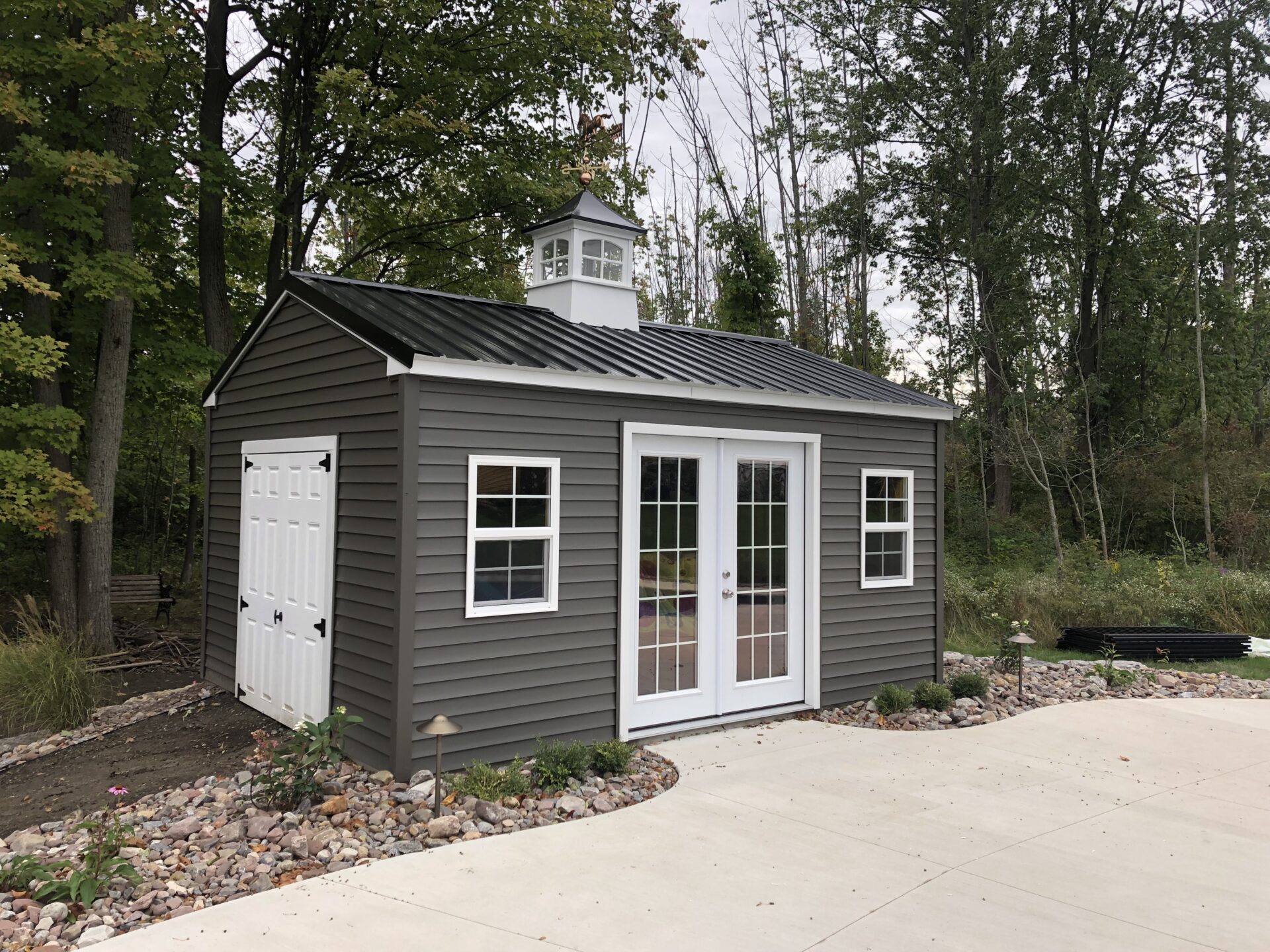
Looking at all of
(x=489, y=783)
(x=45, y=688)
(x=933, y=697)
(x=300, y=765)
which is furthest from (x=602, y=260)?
(x=45, y=688)

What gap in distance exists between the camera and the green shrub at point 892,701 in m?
6.96

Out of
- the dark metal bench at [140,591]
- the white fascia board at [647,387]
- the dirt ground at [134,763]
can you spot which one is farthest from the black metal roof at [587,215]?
the dark metal bench at [140,591]

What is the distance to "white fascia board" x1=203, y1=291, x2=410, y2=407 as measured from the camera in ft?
16.7

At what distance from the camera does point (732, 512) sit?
21.4 ft

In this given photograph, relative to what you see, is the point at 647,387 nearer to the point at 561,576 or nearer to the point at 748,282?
the point at 561,576

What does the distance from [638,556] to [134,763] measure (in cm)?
355

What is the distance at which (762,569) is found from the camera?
6734 mm

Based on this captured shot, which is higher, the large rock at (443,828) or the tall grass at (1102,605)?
the tall grass at (1102,605)

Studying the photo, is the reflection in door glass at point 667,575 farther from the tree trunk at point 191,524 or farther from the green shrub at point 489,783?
the tree trunk at point 191,524

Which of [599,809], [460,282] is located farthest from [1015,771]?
[460,282]

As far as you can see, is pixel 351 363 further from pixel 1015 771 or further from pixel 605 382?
pixel 1015 771

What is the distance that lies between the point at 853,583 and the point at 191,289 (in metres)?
9.31

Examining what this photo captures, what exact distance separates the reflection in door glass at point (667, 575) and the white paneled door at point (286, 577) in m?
2.06

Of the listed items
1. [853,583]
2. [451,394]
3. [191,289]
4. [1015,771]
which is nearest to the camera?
[451,394]
